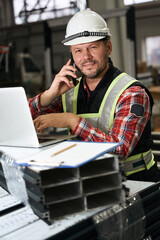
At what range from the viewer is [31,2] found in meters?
8.52

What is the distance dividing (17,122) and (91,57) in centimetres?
65

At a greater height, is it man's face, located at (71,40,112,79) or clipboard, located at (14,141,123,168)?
man's face, located at (71,40,112,79)

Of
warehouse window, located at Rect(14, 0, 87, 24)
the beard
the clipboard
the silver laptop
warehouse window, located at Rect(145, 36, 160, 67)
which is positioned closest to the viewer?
the clipboard

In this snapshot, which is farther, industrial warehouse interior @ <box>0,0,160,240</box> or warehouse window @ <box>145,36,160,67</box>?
warehouse window @ <box>145,36,160,67</box>

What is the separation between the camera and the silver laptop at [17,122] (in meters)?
1.18

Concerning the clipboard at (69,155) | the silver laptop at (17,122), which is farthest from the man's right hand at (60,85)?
the clipboard at (69,155)

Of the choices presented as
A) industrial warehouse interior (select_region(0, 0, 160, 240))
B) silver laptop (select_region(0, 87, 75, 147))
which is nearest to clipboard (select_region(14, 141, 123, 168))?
industrial warehouse interior (select_region(0, 0, 160, 240))

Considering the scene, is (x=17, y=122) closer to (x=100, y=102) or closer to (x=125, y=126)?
(x=125, y=126)

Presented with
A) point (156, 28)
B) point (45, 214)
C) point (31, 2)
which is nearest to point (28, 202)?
point (45, 214)

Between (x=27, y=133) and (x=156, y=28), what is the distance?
42.1 ft

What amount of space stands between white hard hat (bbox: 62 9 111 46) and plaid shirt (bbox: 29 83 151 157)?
31 cm

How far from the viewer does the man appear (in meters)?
1.48

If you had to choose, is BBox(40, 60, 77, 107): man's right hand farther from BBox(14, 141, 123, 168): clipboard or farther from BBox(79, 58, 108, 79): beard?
BBox(14, 141, 123, 168): clipboard

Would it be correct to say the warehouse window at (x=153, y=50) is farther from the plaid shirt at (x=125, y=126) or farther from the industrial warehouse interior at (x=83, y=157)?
the plaid shirt at (x=125, y=126)
